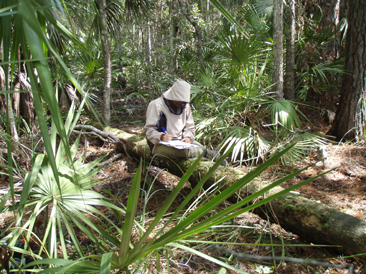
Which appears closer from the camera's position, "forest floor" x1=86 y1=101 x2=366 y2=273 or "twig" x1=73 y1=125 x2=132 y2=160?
"forest floor" x1=86 y1=101 x2=366 y2=273

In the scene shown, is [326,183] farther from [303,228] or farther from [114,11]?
[114,11]

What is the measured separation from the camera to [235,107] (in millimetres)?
4008

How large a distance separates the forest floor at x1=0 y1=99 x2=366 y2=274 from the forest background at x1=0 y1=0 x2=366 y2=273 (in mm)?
123

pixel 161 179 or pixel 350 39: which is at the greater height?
pixel 350 39

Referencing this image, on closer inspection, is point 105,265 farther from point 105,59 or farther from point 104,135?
point 105,59

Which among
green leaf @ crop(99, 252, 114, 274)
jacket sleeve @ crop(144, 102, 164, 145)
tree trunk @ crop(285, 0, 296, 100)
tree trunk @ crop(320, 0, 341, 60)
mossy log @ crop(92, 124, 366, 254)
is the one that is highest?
tree trunk @ crop(320, 0, 341, 60)

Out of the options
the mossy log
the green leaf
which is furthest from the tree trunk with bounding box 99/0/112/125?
the green leaf

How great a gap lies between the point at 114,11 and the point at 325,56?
5410 mm

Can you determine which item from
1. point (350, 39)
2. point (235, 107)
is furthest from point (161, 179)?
point (350, 39)

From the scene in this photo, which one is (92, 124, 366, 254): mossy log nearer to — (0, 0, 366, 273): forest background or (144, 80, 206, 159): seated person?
(0, 0, 366, 273): forest background

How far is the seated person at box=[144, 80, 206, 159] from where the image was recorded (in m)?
3.09

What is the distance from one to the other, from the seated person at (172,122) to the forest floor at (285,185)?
23.6 inches

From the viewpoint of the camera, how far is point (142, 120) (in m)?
6.86

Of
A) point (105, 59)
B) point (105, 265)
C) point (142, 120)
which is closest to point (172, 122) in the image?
point (105, 265)
